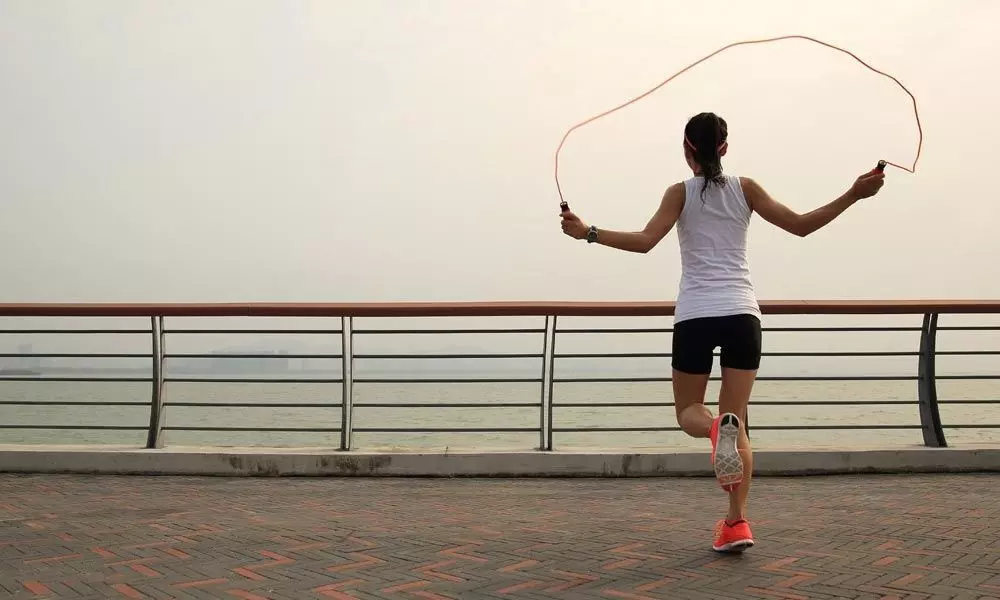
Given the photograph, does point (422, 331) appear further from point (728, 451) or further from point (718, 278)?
point (728, 451)

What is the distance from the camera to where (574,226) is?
12.1ft

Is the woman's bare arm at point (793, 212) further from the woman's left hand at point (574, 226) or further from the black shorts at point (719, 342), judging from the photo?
the woman's left hand at point (574, 226)

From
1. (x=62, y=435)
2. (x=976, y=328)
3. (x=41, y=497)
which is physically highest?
(x=976, y=328)

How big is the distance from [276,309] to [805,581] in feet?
14.7

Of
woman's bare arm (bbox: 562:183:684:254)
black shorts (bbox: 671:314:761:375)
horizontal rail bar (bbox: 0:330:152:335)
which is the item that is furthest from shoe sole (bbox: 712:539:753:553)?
horizontal rail bar (bbox: 0:330:152:335)

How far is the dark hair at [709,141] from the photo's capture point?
12.7ft

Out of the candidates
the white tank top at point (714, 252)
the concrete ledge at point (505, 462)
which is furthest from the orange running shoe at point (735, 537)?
the concrete ledge at point (505, 462)

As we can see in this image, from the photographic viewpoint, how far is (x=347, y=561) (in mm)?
3791

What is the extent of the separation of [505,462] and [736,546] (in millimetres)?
2947

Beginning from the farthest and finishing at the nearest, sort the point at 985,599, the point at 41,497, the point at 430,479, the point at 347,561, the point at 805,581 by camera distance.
A: the point at 430,479, the point at 41,497, the point at 347,561, the point at 805,581, the point at 985,599

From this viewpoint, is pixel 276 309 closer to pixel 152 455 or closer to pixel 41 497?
pixel 152 455

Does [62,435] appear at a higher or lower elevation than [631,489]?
lower

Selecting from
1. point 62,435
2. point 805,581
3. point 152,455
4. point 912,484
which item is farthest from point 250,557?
point 62,435

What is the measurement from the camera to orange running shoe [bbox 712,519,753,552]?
149 inches
